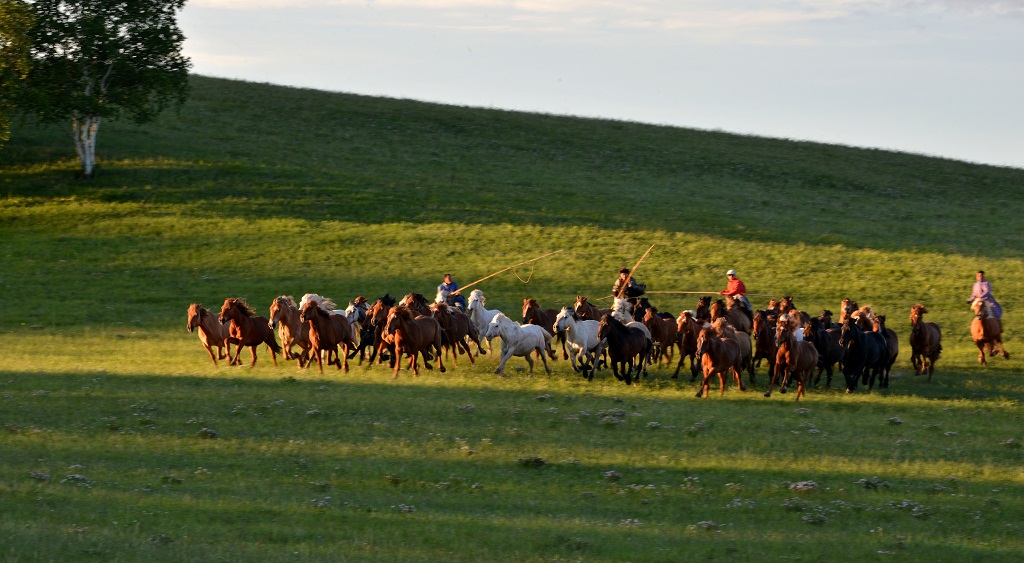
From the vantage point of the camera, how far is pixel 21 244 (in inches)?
1607

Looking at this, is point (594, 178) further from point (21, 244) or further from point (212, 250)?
point (21, 244)

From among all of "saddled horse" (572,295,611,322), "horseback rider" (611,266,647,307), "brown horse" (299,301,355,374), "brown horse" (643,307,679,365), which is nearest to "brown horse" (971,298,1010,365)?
"brown horse" (643,307,679,365)

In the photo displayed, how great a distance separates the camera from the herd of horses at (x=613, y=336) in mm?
22203

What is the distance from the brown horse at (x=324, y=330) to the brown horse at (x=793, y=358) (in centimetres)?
936

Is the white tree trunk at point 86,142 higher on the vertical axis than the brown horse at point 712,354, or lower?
higher

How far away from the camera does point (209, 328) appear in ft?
80.0

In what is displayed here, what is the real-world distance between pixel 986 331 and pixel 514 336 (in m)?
12.6

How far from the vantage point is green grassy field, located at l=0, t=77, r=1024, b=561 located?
12.1 m

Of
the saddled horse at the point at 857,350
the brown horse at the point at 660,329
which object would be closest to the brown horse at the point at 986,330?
the saddled horse at the point at 857,350

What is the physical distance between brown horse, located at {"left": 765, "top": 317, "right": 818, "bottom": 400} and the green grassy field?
602mm

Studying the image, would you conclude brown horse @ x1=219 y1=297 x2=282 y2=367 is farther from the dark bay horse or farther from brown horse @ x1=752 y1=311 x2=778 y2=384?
the dark bay horse

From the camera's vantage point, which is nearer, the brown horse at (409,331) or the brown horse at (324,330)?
the brown horse at (409,331)

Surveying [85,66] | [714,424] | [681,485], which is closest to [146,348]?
[714,424]

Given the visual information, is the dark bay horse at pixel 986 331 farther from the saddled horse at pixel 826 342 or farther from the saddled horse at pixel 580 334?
the saddled horse at pixel 580 334
